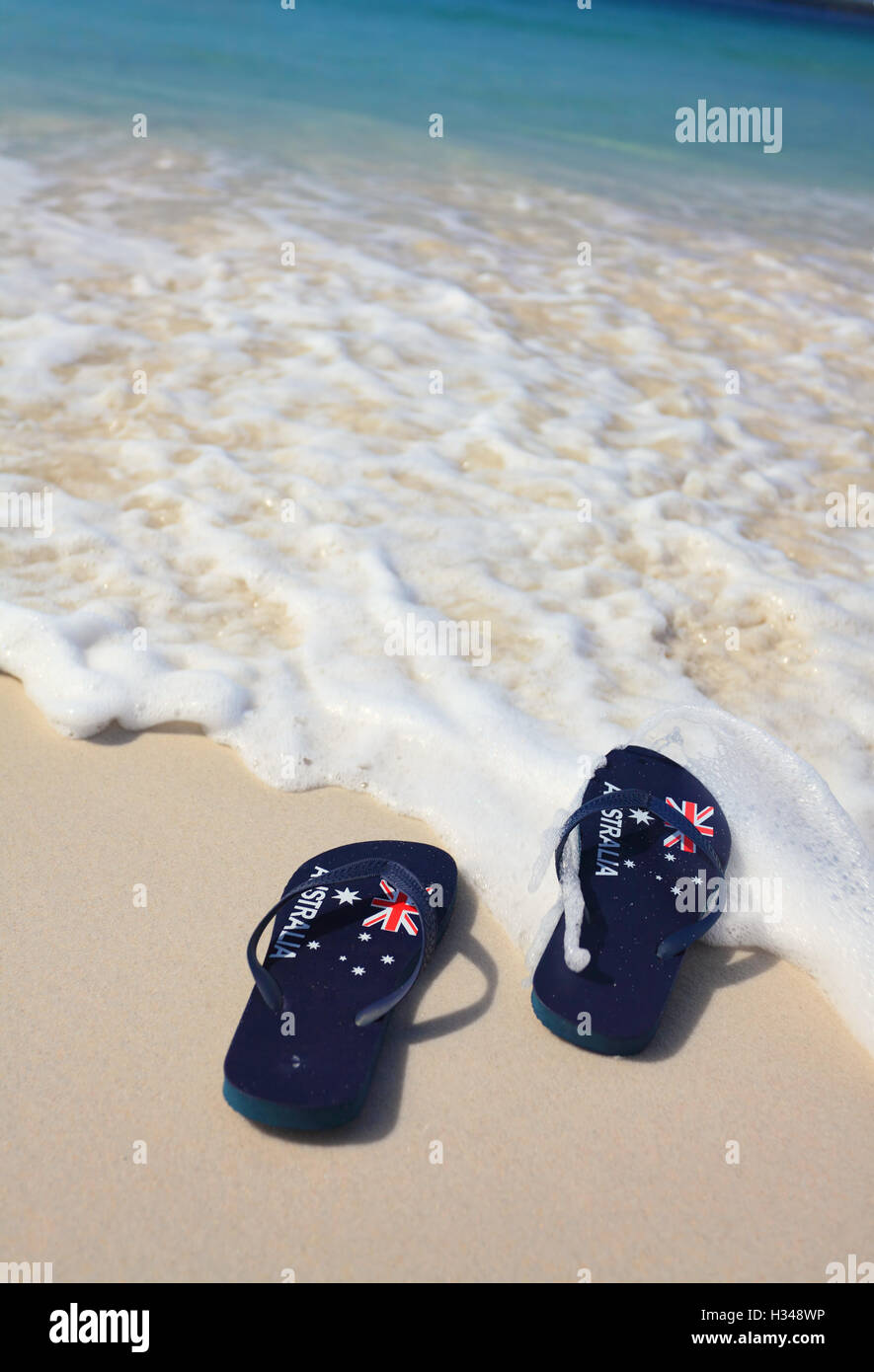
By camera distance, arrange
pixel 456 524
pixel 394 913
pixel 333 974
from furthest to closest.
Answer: pixel 456 524, pixel 394 913, pixel 333 974

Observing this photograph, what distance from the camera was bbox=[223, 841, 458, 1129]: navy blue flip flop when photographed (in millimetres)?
1470

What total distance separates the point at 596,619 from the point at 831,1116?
4.57 feet

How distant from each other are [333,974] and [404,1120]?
0.27 m

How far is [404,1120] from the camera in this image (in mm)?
1511

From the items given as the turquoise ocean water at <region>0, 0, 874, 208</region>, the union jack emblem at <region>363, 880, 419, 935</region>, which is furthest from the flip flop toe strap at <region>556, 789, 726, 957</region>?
the turquoise ocean water at <region>0, 0, 874, 208</region>

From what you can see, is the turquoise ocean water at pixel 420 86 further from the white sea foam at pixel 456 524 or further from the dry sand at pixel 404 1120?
the dry sand at pixel 404 1120

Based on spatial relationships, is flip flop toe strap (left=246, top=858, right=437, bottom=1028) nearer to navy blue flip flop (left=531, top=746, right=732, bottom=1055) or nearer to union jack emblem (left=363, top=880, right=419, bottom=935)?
union jack emblem (left=363, top=880, right=419, bottom=935)

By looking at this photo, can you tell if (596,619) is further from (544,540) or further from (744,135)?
(744,135)

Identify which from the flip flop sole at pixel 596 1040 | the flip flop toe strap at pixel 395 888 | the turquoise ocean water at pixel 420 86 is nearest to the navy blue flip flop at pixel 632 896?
the flip flop sole at pixel 596 1040

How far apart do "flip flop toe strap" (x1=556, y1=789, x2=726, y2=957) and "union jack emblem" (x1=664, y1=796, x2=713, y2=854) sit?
0.05 feet

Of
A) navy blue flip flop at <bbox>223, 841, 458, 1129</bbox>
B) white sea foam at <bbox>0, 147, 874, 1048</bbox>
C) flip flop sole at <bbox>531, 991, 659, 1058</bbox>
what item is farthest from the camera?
white sea foam at <bbox>0, 147, 874, 1048</bbox>

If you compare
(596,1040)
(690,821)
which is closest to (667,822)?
(690,821)

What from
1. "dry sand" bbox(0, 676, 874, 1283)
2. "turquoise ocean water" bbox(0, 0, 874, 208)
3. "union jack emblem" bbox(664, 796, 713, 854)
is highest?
"turquoise ocean water" bbox(0, 0, 874, 208)

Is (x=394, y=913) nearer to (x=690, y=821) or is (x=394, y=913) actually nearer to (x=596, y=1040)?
(x=596, y=1040)
